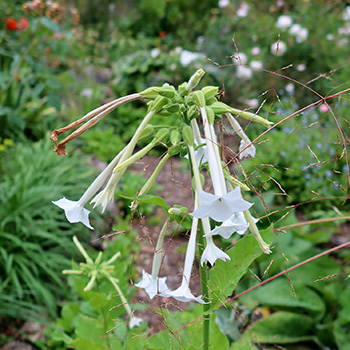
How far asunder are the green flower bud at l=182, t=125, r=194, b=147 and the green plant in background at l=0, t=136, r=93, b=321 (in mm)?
1705

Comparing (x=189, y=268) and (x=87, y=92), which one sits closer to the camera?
(x=189, y=268)

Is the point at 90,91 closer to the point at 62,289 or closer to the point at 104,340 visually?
the point at 62,289

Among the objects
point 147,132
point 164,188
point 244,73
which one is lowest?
point 164,188

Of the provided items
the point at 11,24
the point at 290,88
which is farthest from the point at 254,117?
the point at 290,88

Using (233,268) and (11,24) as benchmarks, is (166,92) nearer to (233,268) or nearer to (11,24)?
(233,268)

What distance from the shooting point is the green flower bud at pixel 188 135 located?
29.9 inches

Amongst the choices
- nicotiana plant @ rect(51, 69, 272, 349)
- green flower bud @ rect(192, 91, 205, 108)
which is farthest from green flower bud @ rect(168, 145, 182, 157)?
green flower bud @ rect(192, 91, 205, 108)

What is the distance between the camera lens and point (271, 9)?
21.8 ft

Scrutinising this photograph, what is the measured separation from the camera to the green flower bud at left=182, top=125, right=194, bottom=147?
2.49 feet

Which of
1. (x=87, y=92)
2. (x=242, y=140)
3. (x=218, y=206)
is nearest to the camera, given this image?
(x=218, y=206)

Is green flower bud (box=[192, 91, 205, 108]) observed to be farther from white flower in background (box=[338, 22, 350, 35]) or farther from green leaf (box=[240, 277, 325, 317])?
white flower in background (box=[338, 22, 350, 35])

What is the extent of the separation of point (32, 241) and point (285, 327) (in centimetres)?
164

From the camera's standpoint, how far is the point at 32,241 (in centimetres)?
245

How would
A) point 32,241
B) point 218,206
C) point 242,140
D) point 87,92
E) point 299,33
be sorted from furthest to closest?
point 87,92 → point 299,33 → point 32,241 → point 242,140 → point 218,206
